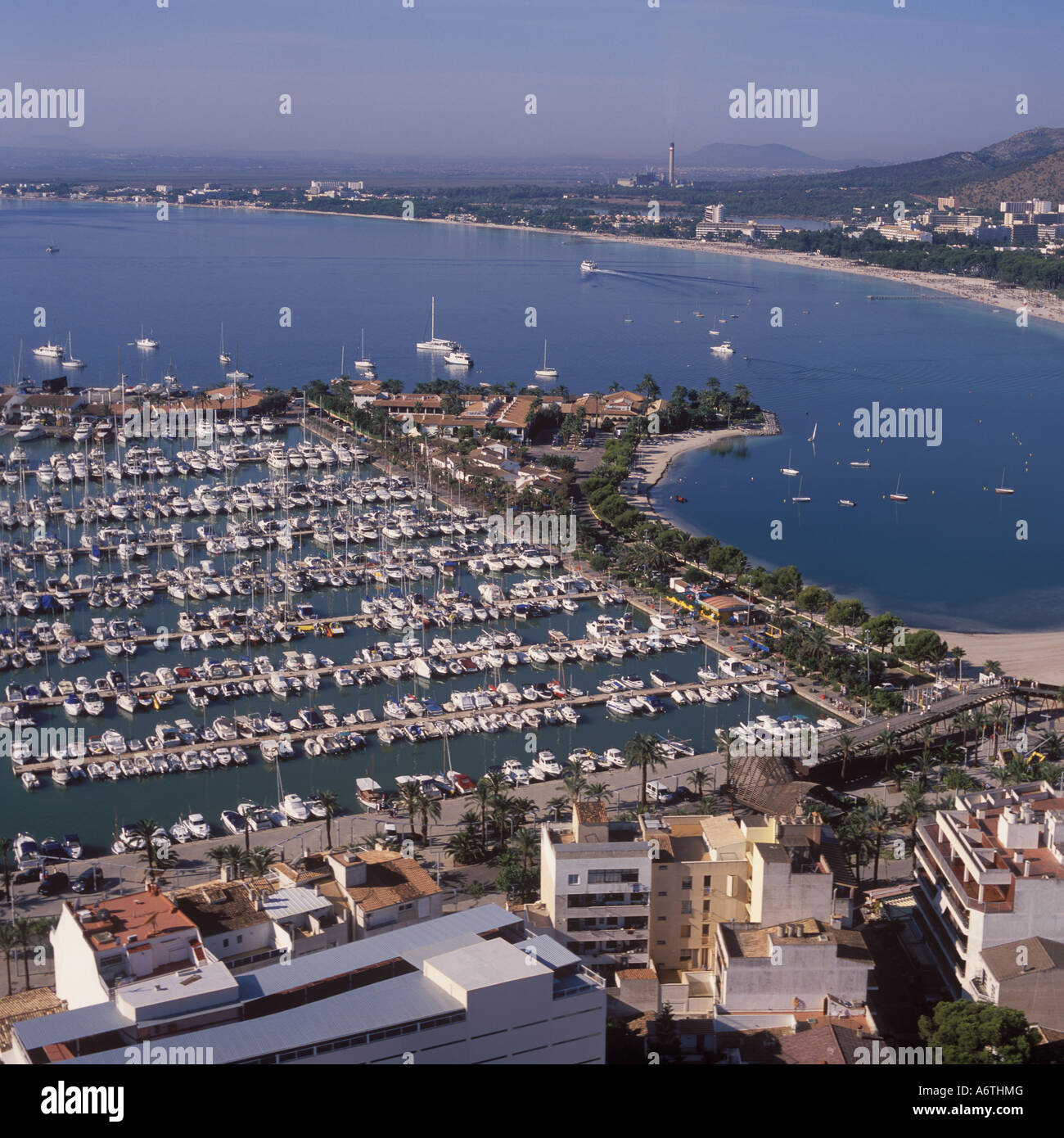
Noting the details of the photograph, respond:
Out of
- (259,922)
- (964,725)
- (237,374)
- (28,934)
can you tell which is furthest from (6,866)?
(237,374)

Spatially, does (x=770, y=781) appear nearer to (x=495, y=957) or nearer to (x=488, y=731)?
(x=488, y=731)

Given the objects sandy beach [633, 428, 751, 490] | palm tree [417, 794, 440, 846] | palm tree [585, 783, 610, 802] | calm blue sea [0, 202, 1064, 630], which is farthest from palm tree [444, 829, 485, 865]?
sandy beach [633, 428, 751, 490]

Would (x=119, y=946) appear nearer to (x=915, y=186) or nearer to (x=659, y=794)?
(x=659, y=794)

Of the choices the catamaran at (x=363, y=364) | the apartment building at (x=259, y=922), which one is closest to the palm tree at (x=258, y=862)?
the apartment building at (x=259, y=922)

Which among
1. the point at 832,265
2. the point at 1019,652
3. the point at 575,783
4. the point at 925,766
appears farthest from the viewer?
the point at 832,265

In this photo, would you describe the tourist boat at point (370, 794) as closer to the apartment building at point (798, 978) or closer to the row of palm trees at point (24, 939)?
the row of palm trees at point (24, 939)

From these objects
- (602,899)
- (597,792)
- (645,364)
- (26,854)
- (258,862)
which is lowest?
(26,854)
